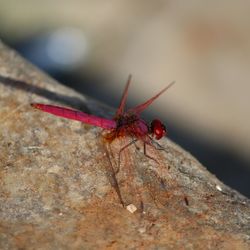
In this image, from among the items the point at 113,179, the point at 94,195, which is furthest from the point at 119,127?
the point at 94,195

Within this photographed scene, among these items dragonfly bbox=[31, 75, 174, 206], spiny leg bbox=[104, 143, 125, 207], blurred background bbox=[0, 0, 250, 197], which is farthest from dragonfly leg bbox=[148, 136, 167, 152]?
blurred background bbox=[0, 0, 250, 197]

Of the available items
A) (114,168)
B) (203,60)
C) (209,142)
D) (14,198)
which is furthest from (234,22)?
(14,198)

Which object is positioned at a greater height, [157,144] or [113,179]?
[157,144]

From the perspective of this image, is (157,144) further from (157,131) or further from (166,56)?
(166,56)

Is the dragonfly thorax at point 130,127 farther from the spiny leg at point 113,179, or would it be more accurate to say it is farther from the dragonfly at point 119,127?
the spiny leg at point 113,179

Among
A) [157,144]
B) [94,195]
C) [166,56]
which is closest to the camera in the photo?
[94,195]

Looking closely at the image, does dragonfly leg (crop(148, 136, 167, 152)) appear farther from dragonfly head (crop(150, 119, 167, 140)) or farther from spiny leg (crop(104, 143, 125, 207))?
spiny leg (crop(104, 143, 125, 207))
